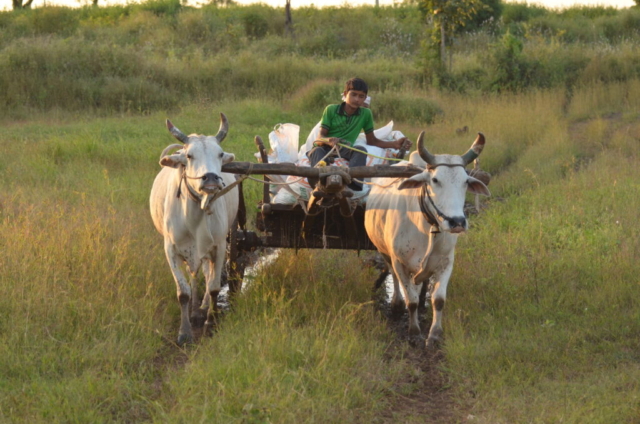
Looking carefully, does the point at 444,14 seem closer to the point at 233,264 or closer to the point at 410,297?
the point at 233,264

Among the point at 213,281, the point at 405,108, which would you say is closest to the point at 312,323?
the point at 213,281

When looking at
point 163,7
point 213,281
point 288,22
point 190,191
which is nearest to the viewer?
point 190,191

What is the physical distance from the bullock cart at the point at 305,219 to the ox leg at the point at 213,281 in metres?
0.36

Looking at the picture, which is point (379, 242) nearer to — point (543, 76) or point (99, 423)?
point (99, 423)

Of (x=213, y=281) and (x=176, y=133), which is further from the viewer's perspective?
(x=213, y=281)

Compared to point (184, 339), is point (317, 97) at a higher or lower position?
higher

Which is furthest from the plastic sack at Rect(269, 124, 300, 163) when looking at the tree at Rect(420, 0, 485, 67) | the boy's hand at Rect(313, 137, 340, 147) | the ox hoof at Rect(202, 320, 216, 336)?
the tree at Rect(420, 0, 485, 67)

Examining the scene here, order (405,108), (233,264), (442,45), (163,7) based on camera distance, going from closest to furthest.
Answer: (233,264), (405,108), (442,45), (163,7)

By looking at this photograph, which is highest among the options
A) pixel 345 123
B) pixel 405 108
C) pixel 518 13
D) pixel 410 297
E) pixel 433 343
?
pixel 518 13

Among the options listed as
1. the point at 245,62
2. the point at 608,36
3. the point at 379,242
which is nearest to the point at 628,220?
the point at 379,242

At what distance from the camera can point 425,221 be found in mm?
5168

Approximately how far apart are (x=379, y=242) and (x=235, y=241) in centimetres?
111

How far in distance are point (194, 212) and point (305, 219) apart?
0.85 metres

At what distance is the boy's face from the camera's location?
623cm
